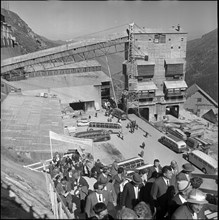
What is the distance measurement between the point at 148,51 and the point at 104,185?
26.1 metres

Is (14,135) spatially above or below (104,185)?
above

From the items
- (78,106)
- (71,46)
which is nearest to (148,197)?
(71,46)

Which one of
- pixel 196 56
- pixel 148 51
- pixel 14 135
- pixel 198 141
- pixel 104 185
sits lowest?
pixel 198 141

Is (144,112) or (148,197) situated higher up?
(144,112)

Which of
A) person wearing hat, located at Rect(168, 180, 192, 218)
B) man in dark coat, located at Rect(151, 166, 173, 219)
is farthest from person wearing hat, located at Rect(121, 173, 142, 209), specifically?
person wearing hat, located at Rect(168, 180, 192, 218)

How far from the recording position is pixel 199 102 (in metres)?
34.8

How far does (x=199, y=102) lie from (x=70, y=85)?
17.5 metres

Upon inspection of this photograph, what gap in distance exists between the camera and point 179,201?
146 inches

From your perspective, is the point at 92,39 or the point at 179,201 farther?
the point at 92,39

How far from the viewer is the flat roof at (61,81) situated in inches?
1089

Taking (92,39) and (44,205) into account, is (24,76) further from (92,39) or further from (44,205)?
(44,205)

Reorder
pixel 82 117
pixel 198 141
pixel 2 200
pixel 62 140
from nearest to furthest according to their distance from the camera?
pixel 2 200, pixel 62 140, pixel 198 141, pixel 82 117

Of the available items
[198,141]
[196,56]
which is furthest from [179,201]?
[196,56]

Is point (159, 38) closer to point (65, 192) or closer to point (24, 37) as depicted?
point (65, 192)
